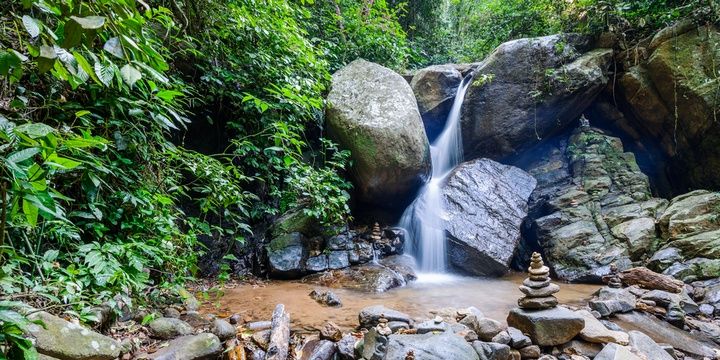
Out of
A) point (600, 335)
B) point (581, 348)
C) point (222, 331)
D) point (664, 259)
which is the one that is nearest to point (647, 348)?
point (600, 335)

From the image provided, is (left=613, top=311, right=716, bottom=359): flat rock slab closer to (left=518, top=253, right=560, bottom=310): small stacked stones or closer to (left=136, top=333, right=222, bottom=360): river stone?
(left=518, top=253, right=560, bottom=310): small stacked stones

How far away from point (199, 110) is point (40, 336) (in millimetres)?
4204

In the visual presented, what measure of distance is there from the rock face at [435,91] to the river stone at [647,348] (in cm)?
599

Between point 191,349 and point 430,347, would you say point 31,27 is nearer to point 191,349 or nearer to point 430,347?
point 191,349

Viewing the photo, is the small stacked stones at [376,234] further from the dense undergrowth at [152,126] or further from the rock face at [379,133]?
the dense undergrowth at [152,126]

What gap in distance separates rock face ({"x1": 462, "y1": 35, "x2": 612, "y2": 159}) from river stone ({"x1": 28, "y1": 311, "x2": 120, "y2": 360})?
24.3 feet

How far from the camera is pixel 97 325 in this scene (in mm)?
→ 2297

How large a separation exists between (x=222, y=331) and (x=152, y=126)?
1.92m

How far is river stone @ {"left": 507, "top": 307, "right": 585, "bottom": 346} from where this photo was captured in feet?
9.45

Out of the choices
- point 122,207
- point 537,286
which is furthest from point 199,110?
point 537,286

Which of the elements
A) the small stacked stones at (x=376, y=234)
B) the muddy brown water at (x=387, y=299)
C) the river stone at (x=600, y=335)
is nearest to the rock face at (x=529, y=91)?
the small stacked stones at (x=376, y=234)

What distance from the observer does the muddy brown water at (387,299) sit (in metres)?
3.64

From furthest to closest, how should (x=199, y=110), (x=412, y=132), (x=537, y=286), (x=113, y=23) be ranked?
(x=412, y=132) → (x=199, y=110) → (x=537, y=286) → (x=113, y=23)

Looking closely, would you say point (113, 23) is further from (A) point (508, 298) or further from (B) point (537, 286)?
(A) point (508, 298)
